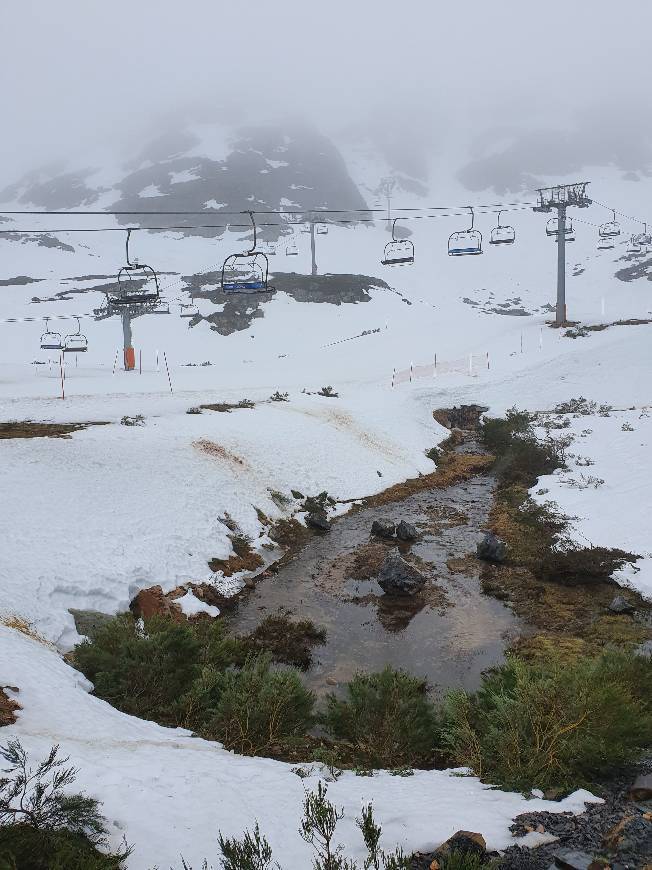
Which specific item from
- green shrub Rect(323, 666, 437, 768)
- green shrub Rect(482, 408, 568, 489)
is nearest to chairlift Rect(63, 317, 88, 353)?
green shrub Rect(482, 408, 568, 489)

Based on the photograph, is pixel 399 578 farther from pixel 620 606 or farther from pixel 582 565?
pixel 620 606

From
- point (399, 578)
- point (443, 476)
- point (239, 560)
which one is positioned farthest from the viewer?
point (443, 476)

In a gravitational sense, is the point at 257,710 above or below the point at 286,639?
above

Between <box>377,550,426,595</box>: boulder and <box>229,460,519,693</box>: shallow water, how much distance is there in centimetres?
21

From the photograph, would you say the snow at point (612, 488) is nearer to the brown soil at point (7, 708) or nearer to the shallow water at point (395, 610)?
the shallow water at point (395, 610)

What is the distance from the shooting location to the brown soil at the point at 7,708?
6580 mm

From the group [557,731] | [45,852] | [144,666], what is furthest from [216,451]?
[45,852]

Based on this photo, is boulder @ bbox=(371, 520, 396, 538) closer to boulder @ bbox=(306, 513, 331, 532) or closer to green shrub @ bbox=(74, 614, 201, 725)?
boulder @ bbox=(306, 513, 331, 532)

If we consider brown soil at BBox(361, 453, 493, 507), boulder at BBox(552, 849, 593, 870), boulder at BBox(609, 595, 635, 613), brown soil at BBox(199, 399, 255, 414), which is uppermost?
brown soil at BBox(199, 399, 255, 414)

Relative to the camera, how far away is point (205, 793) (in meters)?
5.82

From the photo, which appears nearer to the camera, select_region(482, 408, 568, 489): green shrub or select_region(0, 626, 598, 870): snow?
select_region(0, 626, 598, 870): snow

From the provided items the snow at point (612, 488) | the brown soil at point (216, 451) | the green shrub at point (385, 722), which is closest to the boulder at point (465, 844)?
the green shrub at point (385, 722)

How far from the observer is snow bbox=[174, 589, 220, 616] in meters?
12.6

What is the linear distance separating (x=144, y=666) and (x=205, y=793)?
3.44 meters
